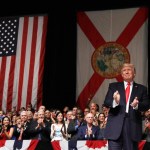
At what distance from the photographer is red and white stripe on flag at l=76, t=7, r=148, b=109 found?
13664 mm

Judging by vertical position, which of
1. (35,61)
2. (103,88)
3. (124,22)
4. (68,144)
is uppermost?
(124,22)

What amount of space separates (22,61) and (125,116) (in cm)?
1031

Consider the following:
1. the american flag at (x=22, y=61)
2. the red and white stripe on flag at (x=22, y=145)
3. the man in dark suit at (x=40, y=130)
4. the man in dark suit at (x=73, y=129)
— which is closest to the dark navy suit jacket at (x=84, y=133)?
the man in dark suit at (x=73, y=129)

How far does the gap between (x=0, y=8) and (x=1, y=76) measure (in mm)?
2540

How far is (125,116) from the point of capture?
14.4ft

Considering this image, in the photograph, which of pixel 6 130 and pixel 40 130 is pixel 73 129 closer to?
pixel 40 130

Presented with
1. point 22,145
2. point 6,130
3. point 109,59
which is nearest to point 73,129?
point 22,145

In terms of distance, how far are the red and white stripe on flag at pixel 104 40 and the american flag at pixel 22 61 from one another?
1357 millimetres

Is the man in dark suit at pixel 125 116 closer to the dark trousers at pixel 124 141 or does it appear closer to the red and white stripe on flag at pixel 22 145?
the dark trousers at pixel 124 141

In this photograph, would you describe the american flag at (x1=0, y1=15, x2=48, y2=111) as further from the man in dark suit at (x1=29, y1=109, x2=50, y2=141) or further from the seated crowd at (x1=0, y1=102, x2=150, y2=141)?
the man in dark suit at (x1=29, y1=109, x2=50, y2=141)

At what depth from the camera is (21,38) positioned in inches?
571

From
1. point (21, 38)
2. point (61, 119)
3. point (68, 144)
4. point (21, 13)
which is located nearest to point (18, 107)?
point (21, 38)

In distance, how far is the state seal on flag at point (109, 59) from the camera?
14.1 meters

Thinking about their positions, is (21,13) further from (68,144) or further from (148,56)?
(68,144)
